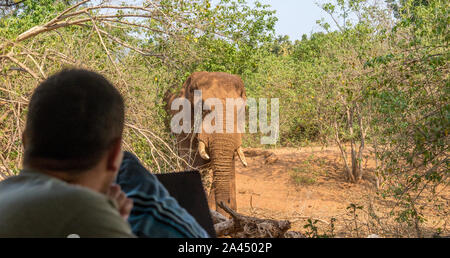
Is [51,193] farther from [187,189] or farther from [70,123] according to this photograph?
[187,189]

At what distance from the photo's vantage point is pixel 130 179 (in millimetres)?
1182

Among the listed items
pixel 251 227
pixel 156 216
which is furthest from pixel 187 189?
pixel 251 227

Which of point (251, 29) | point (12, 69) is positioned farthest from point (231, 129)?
point (251, 29)

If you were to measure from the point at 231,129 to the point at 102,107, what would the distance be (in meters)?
7.08

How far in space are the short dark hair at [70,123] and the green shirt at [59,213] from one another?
0.18 ft

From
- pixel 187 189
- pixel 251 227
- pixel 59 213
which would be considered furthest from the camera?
pixel 251 227

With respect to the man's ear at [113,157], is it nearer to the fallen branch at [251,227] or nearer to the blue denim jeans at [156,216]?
the blue denim jeans at [156,216]

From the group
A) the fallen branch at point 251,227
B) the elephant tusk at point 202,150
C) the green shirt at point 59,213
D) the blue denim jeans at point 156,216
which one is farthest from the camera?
the elephant tusk at point 202,150

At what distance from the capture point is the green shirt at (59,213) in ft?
2.75

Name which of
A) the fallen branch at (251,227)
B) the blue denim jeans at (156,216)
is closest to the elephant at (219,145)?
the fallen branch at (251,227)

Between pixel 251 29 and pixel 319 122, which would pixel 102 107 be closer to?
pixel 319 122

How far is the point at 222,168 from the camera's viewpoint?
7.80 metres

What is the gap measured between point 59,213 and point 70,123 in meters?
0.16
